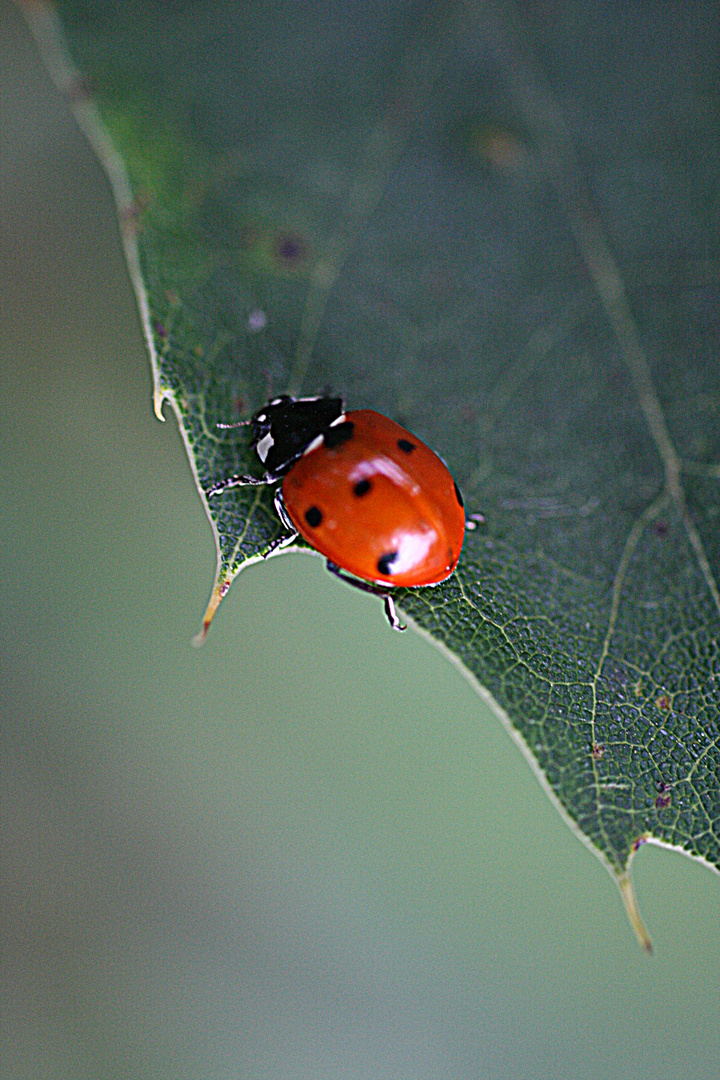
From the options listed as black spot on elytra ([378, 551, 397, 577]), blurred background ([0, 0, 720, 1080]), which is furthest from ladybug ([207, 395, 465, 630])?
blurred background ([0, 0, 720, 1080])

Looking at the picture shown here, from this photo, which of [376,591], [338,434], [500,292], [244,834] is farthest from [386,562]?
[244,834]

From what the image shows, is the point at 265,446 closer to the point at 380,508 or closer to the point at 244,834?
the point at 380,508

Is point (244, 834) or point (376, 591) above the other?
point (376, 591)

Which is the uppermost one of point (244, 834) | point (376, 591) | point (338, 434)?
point (338, 434)

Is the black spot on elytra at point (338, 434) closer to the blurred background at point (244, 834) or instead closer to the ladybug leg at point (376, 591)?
the ladybug leg at point (376, 591)

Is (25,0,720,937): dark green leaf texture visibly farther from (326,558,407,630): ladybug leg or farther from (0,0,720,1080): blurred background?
(0,0,720,1080): blurred background

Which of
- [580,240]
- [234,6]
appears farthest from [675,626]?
[234,6]

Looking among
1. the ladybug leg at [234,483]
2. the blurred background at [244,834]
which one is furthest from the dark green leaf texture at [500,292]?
the blurred background at [244,834]
